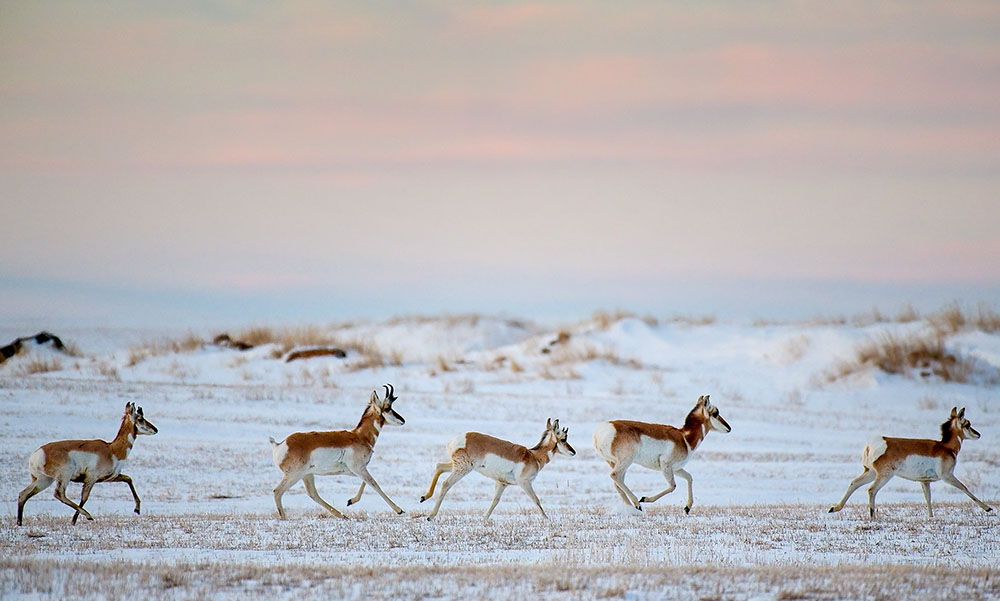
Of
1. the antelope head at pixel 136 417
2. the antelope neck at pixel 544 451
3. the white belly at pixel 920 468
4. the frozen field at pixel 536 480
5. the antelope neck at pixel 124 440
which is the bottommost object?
the frozen field at pixel 536 480

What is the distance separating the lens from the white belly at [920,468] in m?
13.2

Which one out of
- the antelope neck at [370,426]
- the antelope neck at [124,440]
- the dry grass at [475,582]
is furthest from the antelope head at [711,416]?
the antelope neck at [124,440]

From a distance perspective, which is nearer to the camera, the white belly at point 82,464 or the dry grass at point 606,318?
the white belly at point 82,464

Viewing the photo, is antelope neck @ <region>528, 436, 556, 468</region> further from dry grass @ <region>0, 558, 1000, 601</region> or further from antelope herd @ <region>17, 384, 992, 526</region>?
dry grass @ <region>0, 558, 1000, 601</region>

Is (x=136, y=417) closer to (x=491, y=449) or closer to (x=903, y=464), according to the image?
(x=491, y=449)

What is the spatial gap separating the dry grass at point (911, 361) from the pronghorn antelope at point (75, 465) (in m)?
25.8

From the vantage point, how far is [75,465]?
12.4 meters

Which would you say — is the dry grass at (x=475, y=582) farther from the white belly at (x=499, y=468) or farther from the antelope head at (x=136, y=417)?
the antelope head at (x=136, y=417)

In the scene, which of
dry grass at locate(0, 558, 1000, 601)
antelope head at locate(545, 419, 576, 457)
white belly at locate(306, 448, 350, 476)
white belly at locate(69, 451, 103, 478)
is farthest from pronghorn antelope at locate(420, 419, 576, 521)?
white belly at locate(69, 451, 103, 478)

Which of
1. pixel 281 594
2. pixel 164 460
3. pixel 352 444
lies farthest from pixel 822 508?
pixel 164 460

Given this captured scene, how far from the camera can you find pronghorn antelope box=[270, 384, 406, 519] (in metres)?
12.5

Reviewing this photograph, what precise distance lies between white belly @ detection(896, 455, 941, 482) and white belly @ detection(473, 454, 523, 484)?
16.9 ft

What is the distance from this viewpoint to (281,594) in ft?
26.1

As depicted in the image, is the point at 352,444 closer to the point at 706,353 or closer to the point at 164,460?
the point at 164,460
